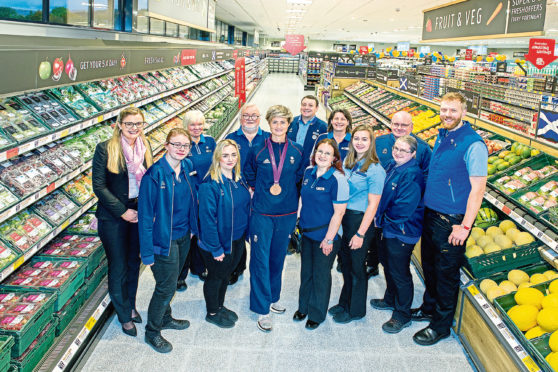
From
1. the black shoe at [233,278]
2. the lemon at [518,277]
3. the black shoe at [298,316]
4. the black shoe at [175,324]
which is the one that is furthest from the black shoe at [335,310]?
the lemon at [518,277]

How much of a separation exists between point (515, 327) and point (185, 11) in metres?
6.77

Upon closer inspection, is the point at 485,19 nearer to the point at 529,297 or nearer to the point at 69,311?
the point at 529,297

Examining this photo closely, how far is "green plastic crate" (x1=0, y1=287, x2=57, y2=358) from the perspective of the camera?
89.8 inches

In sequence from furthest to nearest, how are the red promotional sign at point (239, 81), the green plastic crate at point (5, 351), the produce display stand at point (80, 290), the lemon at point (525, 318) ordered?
the red promotional sign at point (239, 81), the lemon at point (525, 318), the produce display stand at point (80, 290), the green plastic crate at point (5, 351)

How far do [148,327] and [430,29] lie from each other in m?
4.54

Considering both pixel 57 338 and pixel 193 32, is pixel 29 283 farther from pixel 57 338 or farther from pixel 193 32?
pixel 193 32

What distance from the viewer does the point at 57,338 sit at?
9.01 ft

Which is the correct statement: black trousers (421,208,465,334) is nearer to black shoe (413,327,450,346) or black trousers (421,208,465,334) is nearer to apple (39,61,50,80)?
black shoe (413,327,450,346)

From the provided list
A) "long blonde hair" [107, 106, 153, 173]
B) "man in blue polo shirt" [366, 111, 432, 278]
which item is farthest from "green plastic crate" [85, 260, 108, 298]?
"man in blue polo shirt" [366, 111, 432, 278]

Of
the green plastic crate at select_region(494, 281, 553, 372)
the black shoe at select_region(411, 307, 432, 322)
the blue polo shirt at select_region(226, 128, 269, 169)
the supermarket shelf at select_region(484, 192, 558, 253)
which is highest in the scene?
the blue polo shirt at select_region(226, 128, 269, 169)

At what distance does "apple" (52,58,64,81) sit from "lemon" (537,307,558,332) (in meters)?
3.38

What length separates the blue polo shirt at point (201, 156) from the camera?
11.8 feet

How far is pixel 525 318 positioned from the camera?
2621mm

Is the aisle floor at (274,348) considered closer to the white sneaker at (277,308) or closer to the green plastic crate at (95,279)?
the white sneaker at (277,308)
